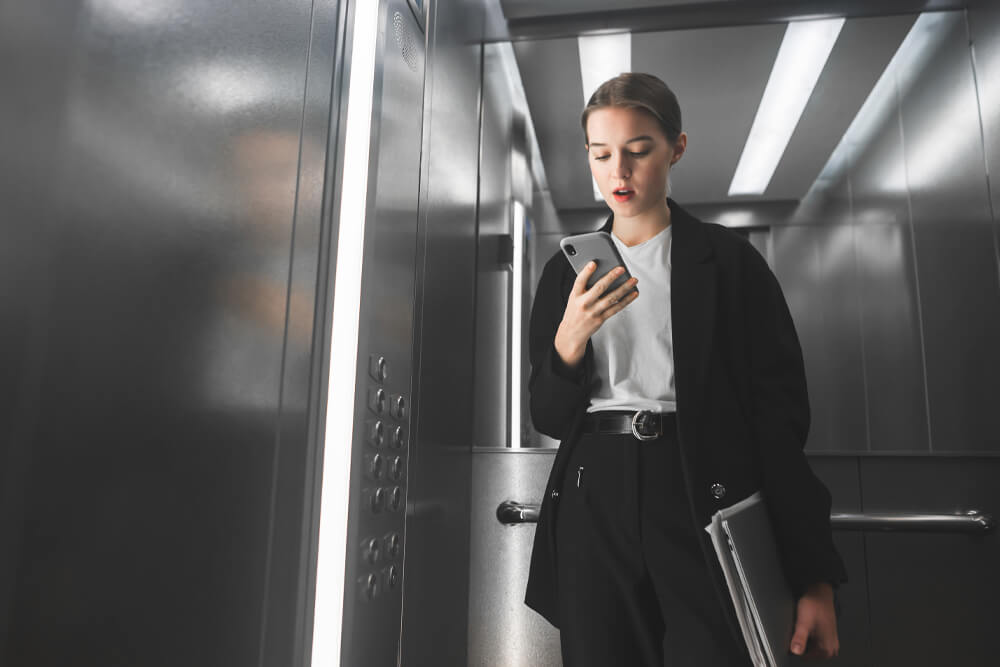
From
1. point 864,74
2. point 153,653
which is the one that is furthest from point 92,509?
point 864,74

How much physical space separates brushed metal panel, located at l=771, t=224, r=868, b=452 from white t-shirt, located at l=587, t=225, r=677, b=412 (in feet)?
2.15

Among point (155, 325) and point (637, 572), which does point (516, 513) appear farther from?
point (155, 325)

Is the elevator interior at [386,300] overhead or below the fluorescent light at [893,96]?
below

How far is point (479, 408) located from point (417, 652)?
2.03 feet

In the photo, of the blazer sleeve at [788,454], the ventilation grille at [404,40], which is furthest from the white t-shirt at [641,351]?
the ventilation grille at [404,40]

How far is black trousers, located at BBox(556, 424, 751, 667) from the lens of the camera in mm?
1010

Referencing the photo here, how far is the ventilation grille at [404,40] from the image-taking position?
3.91 ft

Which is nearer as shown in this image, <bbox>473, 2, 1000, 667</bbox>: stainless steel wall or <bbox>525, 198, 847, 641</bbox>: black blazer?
<bbox>525, 198, 847, 641</bbox>: black blazer

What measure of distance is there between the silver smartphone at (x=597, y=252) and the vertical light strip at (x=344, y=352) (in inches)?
14.2

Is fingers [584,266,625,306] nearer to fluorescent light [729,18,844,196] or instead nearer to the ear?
the ear

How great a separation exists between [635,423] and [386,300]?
43cm

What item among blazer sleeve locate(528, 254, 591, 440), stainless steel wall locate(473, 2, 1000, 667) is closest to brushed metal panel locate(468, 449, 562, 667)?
stainless steel wall locate(473, 2, 1000, 667)

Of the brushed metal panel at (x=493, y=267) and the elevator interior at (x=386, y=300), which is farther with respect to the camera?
the brushed metal panel at (x=493, y=267)

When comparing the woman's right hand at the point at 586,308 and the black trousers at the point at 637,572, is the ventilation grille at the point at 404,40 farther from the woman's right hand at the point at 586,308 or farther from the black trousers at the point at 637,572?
the black trousers at the point at 637,572
